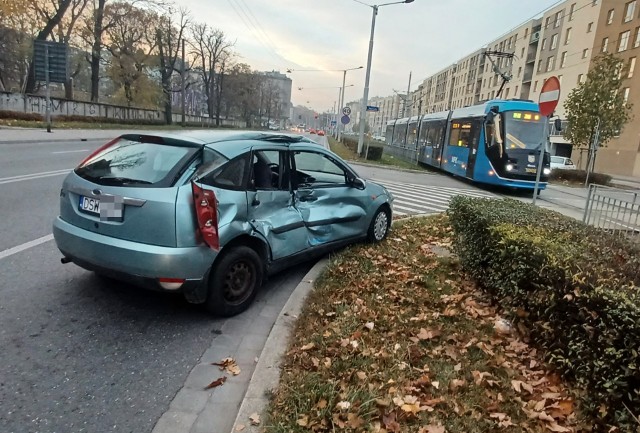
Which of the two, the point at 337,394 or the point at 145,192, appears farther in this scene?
the point at 145,192

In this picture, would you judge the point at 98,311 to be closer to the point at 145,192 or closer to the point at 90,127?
the point at 145,192

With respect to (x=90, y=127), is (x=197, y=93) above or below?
above

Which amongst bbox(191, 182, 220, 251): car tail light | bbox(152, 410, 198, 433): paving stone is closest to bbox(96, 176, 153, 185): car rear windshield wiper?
bbox(191, 182, 220, 251): car tail light

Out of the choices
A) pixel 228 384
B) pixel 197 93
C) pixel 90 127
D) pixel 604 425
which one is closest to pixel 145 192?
pixel 228 384

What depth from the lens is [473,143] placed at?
53.7 feet

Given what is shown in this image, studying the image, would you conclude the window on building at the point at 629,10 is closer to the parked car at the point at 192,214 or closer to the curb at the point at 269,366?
the parked car at the point at 192,214

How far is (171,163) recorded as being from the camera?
349 cm

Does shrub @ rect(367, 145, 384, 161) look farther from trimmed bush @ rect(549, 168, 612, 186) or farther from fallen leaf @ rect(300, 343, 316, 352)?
fallen leaf @ rect(300, 343, 316, 352)

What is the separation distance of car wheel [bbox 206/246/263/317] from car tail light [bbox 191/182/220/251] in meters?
0.28

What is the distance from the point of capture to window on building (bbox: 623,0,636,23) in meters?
39.7

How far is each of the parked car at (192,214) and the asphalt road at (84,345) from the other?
1.33ft

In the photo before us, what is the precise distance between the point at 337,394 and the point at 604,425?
152 centimetres

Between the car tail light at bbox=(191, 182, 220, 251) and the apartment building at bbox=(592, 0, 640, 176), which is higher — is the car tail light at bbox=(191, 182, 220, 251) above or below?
below

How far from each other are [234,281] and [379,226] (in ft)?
9.67
